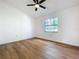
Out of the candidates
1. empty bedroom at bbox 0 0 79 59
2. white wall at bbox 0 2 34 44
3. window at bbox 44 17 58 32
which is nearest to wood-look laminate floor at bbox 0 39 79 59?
empty bedroom at bbox 0 0 79 59

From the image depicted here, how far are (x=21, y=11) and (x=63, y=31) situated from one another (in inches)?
144

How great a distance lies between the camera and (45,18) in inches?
261

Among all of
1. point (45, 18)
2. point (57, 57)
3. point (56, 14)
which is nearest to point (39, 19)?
point (45, 18)

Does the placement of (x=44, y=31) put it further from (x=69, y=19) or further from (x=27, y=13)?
(x=69, y=19)

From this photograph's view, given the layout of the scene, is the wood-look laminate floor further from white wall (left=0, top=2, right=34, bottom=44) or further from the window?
the window

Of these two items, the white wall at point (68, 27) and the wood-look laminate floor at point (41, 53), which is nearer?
the wood-look laminate floor at point (41, 53)

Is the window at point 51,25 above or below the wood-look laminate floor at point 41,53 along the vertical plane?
above

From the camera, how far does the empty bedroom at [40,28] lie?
4.00 meters

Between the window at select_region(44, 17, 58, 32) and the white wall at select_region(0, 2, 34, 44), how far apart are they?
5.23 ft

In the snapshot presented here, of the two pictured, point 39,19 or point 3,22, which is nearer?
point 3,22

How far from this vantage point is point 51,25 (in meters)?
6.20

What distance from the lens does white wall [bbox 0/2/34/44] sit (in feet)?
18.5

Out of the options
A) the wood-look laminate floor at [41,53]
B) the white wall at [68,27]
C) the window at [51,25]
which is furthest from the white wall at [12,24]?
the white wall at [68,27]

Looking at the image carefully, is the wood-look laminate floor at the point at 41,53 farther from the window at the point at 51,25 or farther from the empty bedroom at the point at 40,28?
the window at the point at 51,25
